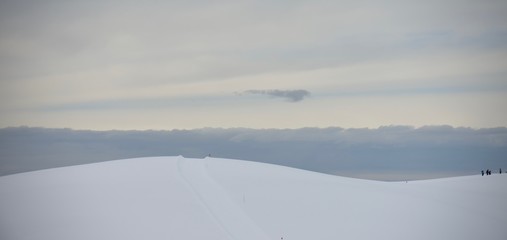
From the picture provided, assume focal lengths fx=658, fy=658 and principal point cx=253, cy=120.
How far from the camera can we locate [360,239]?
39.7 metres

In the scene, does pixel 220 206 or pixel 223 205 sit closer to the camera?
pixel 220 206

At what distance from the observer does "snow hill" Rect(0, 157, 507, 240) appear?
1479 inches

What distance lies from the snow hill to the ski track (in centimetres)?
7

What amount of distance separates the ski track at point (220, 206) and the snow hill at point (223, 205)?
0.07 m

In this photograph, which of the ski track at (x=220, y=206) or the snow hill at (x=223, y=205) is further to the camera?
the snow hill at (x=223, y=205)

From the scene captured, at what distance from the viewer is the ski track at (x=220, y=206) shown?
37438mm

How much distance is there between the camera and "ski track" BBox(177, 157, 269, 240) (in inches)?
1474

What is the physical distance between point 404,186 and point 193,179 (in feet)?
62.7

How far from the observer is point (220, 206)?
4022 cm

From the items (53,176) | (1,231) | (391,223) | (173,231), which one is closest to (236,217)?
(173,231)

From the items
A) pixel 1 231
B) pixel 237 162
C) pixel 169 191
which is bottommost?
pixel 1 231

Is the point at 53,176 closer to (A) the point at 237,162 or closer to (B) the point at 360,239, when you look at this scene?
(A) the point at 237,162

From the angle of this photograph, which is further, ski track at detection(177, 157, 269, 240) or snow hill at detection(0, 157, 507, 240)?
snow hill at detection(0, 157, 507, 240)

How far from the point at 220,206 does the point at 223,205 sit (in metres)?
0.36
